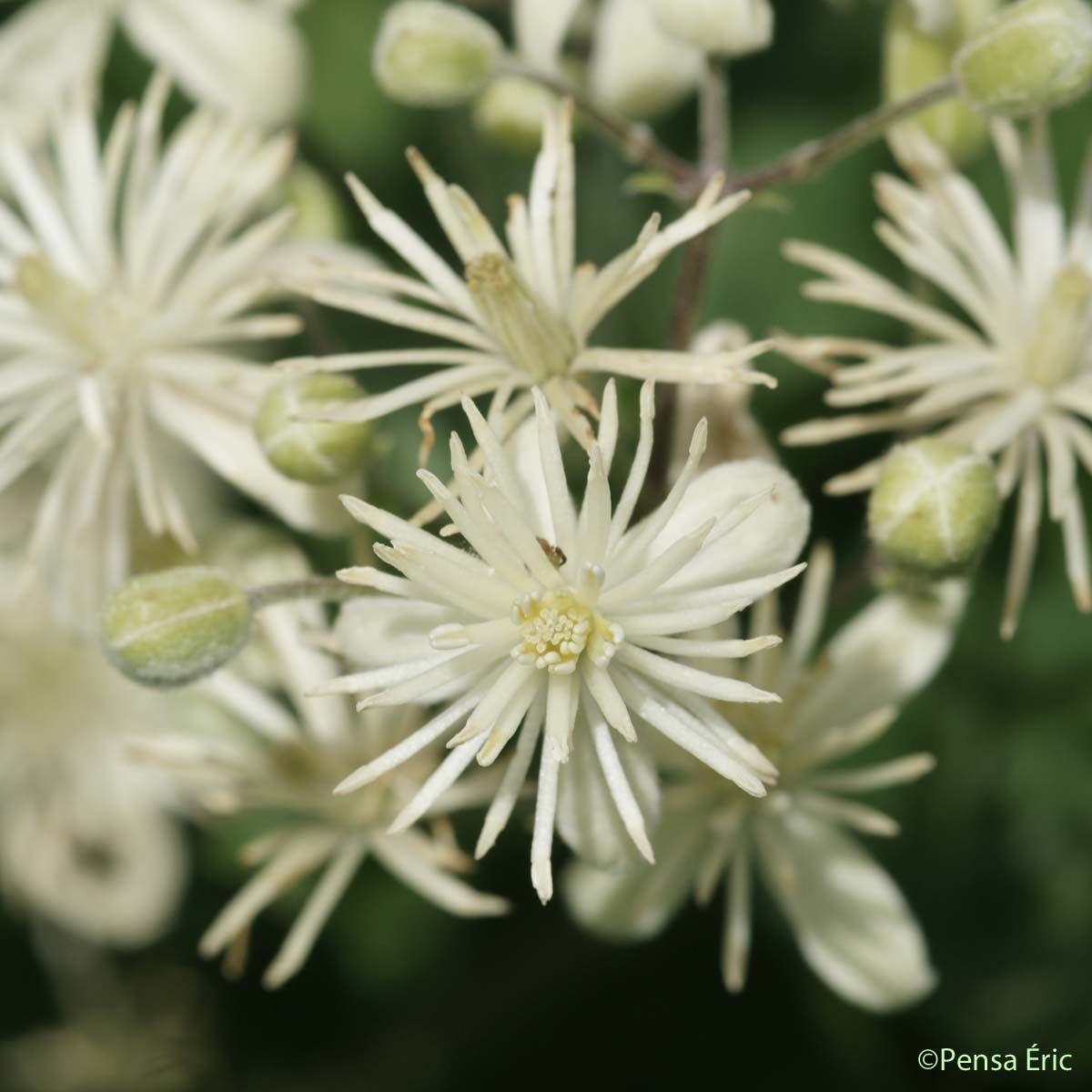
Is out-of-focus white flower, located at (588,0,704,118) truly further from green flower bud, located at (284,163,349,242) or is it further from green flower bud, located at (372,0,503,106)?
green flower bud, located at (284,163,349,242)

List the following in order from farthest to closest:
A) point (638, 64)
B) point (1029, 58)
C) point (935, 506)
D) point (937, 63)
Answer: point (638, 64)
point (937, 63)
point (1029, 58)
point (935, 506)

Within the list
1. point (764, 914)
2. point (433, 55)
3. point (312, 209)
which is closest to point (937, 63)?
point (433, 55)

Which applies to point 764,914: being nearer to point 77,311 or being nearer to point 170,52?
point 77,311

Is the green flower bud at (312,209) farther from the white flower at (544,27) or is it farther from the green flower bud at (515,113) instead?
the white flower at (544,27)

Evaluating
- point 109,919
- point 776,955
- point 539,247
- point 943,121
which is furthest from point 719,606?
point 109,919

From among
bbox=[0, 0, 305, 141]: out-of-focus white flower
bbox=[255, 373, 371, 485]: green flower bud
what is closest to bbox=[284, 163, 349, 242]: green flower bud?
bbox=[0, 0, 305, 141]: out-of-focus white flower

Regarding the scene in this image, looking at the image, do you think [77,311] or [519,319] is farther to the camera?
[77,311]

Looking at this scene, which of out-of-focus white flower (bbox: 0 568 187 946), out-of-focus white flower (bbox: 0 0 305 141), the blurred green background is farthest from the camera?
out-of-focus white flower (bbox: 0 568 187 946)
